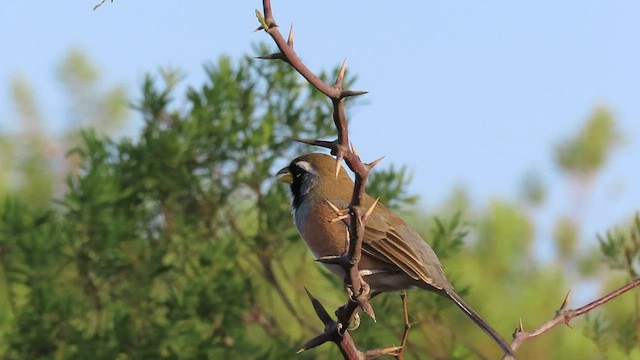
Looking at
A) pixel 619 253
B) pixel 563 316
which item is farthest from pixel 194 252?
pixel 563 316

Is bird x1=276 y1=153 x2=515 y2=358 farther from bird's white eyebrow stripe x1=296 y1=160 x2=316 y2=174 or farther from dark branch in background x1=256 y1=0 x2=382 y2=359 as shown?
dark branch in background x1=256 y1=0 x2=382 y2=359

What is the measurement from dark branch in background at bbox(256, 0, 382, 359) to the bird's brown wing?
1573 millimetres

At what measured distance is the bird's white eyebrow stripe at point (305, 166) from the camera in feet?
17.1

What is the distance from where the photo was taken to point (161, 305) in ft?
20.6

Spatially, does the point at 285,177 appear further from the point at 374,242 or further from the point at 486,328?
the point at 486,328

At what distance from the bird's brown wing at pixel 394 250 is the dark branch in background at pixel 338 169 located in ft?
5.16

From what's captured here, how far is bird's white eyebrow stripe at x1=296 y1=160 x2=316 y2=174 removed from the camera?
205 inches

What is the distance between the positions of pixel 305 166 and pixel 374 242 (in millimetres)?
803

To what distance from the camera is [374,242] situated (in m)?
4.60

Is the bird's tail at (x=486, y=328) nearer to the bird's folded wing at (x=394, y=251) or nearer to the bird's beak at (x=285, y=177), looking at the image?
the bird's folded wing at (x=394, y=251)

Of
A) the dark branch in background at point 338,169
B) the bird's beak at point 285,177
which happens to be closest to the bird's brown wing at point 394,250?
the bird's beak at point 285,177

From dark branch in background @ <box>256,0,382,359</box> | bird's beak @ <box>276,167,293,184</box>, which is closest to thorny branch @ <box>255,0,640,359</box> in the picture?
dark branch in background @ <box>256,0,382,359</box>

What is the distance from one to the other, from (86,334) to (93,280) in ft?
1.46

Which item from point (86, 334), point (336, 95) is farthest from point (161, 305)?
point (336, 95)
